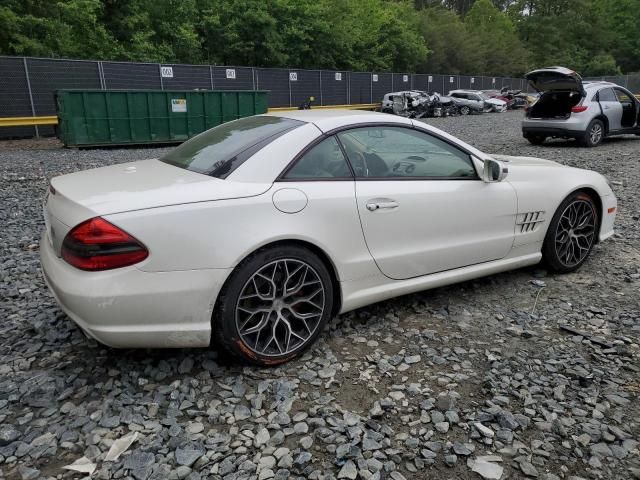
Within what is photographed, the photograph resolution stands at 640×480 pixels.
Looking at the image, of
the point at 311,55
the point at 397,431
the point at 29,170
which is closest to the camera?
the point at 397,431

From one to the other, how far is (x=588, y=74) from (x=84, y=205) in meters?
66.6

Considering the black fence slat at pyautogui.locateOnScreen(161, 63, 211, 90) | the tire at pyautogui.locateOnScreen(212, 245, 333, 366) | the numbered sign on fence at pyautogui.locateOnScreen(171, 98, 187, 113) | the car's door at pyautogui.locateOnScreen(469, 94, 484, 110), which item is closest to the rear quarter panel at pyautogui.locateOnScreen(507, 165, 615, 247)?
the tire at pyautogui.locateOnScreen(212, 245, 333, 366)

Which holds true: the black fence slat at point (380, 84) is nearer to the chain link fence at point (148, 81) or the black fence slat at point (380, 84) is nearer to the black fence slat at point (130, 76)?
the chain link fence at point (148, 81)

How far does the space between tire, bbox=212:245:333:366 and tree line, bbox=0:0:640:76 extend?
21538mm

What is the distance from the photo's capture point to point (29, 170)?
380 inches

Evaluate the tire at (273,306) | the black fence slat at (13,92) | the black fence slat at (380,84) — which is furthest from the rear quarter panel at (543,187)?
the black fence slat at (380,84)

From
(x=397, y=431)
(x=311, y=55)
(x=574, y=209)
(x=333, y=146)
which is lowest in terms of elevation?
(x=397, y=431)

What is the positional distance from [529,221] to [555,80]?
8454 mm

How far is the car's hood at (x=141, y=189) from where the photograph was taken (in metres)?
2.56

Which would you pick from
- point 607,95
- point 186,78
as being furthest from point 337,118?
point 186,78

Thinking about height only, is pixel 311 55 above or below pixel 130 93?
above

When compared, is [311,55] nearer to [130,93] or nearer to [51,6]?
[51,6]

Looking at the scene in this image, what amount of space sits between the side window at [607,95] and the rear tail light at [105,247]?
506 inches

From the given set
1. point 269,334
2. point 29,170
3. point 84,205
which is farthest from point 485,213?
point 29,170
